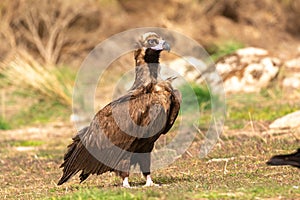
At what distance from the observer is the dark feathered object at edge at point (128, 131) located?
792 centimetres

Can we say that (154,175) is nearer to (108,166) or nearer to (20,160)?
(108,166)

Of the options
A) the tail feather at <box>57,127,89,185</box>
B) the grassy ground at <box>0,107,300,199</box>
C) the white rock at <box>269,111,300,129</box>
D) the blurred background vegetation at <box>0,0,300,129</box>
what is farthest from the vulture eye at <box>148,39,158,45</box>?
the blurred background vegetation at <box>0,0,300,129</box>

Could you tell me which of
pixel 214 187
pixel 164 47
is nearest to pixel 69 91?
pixel 164 47

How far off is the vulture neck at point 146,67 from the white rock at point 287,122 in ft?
14.2

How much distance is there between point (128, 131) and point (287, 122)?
17.6ft

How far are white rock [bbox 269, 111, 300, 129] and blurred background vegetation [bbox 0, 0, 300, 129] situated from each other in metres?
6.30

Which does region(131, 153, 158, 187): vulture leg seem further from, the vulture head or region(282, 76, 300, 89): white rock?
region(282, 76, 300, 89): white rock

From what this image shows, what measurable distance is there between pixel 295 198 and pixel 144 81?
2.35m

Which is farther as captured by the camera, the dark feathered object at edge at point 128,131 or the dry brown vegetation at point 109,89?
the dry brown vegetation at point 109,89

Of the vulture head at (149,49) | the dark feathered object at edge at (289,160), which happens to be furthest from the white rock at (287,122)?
the vulture head at (149,49)

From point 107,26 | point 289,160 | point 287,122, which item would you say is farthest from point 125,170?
point 107,26

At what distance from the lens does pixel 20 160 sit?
1218 cm

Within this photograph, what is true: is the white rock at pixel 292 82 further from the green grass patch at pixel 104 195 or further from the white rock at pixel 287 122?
the green grass patch at pixel 104 195

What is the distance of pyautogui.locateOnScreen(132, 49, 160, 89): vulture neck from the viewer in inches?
331
